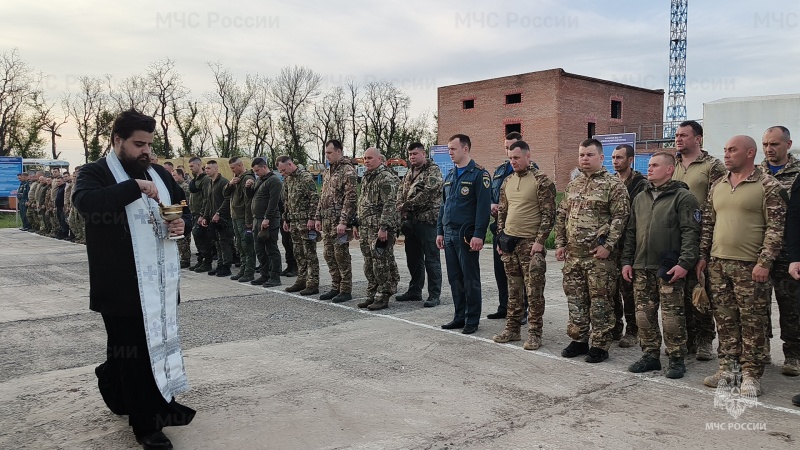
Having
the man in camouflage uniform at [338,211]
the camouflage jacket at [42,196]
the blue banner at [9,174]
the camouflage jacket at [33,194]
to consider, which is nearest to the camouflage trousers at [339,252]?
the man in camouflage uniform at [338,211]

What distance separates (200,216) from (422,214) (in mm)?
5436

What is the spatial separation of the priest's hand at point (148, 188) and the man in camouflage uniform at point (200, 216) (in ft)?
27.3

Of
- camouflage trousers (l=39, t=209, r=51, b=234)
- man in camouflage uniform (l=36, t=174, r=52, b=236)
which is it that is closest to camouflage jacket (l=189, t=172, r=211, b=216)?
man in camouflage uniform (l=36, t=174, r=52, b=236)

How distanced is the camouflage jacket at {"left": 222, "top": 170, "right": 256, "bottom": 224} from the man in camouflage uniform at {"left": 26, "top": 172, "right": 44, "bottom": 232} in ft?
46.1

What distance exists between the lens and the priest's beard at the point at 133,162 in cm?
380

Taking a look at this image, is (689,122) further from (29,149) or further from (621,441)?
(29,149)

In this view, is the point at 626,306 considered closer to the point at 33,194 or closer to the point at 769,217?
the point at 769,217

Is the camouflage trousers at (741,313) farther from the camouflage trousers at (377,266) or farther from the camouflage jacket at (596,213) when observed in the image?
the camouflage trousers at (377,266)

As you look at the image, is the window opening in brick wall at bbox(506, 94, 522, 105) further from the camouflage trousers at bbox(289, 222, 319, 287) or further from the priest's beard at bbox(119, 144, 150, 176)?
the priest's beard at bbox(119, 144, 150, 176)

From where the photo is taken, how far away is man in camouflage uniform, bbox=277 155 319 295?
9.13m

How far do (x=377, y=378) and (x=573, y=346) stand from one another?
1984mm

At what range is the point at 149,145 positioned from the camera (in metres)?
3.89

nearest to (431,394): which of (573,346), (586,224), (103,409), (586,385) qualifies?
(586,385)

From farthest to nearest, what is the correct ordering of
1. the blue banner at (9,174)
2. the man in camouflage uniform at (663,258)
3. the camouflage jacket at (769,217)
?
1. the blue banner at (9,174)
2. the man in camouflage uniform at (663,258)
3. the camouflage jacket at (769,217)
